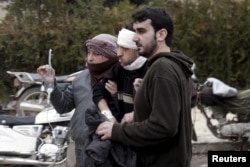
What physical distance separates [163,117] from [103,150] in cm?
53

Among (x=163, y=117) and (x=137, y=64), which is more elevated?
(x=137, y=64)

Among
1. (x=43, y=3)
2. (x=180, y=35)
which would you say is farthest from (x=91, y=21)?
(x=180, y=35)

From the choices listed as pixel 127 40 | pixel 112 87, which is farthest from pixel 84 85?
pixel 127 40

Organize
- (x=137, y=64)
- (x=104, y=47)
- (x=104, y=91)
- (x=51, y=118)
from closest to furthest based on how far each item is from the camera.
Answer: (x=137, y=64) < (x=104, y=91) < (x=104, y=47) < (x=51, y=118)

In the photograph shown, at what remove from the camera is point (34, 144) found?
623cm

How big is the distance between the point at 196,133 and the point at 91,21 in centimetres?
263

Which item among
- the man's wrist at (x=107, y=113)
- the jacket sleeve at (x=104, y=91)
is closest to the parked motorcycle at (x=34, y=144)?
the jacket sleeve at (x=104, y=91)

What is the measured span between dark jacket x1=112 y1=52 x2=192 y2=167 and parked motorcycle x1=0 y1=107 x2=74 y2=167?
332 cm

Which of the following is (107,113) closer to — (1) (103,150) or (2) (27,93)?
(1) (103,150)

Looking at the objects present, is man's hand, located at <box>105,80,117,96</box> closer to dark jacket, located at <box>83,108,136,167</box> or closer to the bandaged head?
dark jacket, located at <box>83,108,136,167</box>

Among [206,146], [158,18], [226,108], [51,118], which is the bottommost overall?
[206,146]

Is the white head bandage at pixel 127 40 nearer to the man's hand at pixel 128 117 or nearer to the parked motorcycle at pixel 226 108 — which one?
the man's hand at pixel 128 117

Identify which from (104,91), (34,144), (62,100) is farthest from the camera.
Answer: (34,144)

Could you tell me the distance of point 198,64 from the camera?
9.56 meters
